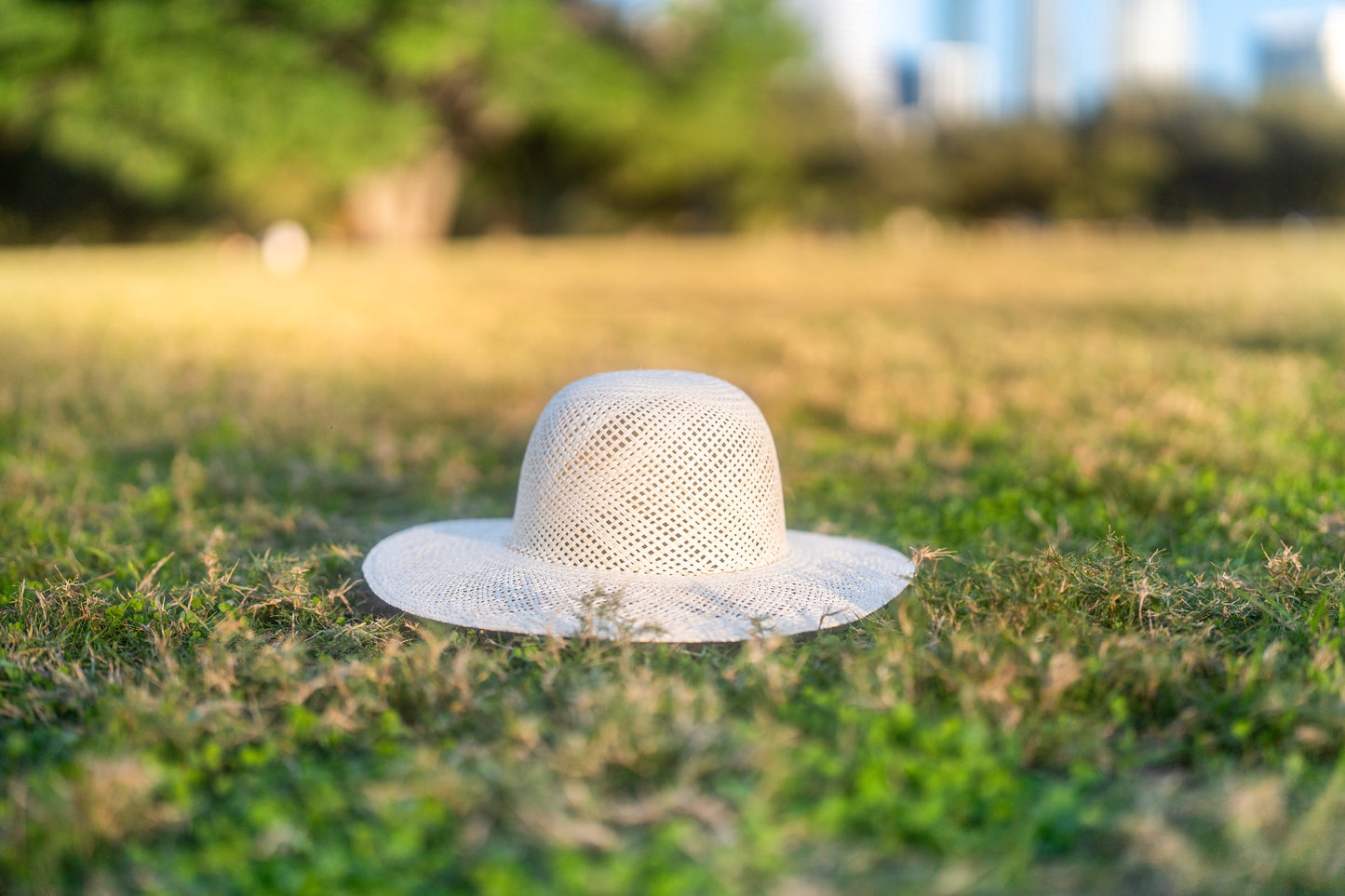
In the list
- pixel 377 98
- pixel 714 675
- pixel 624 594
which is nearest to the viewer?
pixel 714 675

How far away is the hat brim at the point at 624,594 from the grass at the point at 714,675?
3.6 inches

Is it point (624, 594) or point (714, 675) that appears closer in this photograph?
point (714, 675)

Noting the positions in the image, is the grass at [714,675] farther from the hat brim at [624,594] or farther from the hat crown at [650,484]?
the hat crown at [650,484]

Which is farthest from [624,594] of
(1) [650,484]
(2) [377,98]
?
(2) [377,98]

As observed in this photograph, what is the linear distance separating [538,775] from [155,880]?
724 millimetres

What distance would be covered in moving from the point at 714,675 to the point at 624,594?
443 mm

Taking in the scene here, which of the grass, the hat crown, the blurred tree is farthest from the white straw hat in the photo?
the blurred tree

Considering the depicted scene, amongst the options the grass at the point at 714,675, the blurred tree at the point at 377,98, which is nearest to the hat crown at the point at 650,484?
the grass at the point at 714,675

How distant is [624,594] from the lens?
329 cm

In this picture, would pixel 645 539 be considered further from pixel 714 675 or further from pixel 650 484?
pixel 714 675

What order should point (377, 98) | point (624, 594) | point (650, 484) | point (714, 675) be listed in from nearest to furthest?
1. point (714, 675)
2. point (624, 594)
3. point (650, 484)
4. point (377, 98)

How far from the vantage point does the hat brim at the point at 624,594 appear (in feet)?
10.3

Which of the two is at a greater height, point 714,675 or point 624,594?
point 624,594

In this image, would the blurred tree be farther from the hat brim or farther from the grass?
the hat brim
